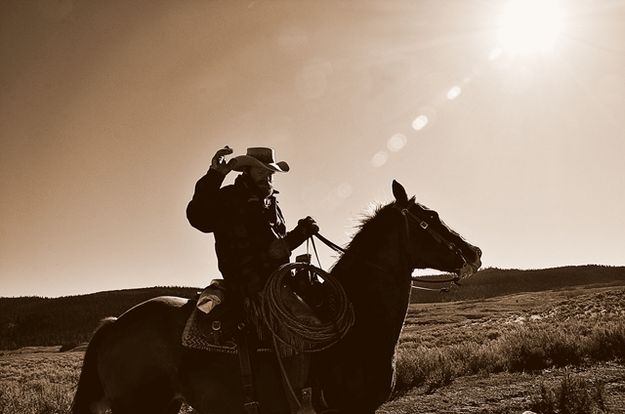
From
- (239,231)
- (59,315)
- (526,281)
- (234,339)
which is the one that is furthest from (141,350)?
(526,281)

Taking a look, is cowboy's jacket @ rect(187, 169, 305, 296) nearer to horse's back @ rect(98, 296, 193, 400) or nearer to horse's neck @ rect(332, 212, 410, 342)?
horse's neck @ rect(332, 212, 410, 342)

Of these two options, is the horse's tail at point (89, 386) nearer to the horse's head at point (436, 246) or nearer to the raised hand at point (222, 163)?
the raised hand at point (222, 163)

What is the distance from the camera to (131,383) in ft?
16.5

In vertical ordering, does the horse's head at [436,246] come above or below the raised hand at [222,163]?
below

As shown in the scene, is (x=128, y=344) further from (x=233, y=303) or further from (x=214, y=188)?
(x=214, y=188)

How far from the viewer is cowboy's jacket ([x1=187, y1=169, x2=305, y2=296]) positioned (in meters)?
4.86

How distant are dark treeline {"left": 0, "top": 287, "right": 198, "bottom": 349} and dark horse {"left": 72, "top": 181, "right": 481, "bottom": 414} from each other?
50.1 m

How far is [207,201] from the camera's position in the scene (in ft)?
15.9

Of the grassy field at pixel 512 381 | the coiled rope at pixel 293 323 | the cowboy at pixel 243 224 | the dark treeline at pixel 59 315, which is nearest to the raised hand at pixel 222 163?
the cowboy at pixel 243 224

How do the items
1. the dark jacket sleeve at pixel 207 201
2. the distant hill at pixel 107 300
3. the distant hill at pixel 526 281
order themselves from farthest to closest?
the distant hill at pixel 526 281
the distant hill at pixel 107 300
the dark jacket sleeve at pixel 207 201

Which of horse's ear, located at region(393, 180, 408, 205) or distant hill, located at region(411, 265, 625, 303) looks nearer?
horse's ear, located at region(393, 180, 408, 205)

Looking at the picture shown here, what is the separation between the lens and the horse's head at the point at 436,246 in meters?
5.21

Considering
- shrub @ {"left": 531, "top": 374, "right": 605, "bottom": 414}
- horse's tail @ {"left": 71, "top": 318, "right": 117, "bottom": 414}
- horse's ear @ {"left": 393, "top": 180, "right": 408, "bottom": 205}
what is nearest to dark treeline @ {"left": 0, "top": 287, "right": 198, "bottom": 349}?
shrub @ {"left": 531, "top": 374, "right": 605, "bottom": 414}

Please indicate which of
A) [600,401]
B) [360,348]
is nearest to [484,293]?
[600,401]
